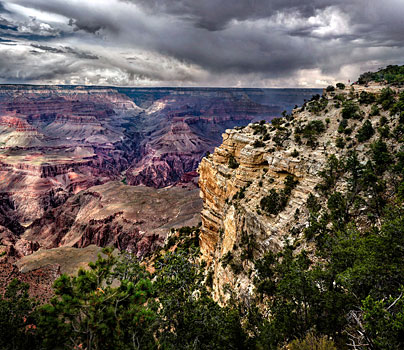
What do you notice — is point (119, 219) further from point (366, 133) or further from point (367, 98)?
point (366, 133)

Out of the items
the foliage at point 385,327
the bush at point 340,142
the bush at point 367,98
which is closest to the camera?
the foliage at point 385,327

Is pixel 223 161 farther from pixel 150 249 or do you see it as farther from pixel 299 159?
pixel 150 249

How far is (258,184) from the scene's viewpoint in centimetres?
3191

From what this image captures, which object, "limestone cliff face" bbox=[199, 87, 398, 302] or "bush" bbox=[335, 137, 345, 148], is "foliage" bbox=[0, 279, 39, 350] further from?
"bush" bbox=[335, 137, 345, 148]

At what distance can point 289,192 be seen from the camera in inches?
1090

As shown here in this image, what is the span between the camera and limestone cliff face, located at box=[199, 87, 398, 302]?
25672 millimetres

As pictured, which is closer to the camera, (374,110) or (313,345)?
(313,345)

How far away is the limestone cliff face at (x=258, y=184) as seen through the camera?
25.7m

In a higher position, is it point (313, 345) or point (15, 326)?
point (313, 345)

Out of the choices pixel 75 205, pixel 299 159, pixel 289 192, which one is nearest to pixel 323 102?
pixel 299 159

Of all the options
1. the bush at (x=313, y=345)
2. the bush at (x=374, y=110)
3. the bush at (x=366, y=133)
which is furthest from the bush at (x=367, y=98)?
the bush at (x=313, y=345)

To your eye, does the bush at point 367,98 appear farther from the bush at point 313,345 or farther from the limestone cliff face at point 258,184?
the bush at point 313,345

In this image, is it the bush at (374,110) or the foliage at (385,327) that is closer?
the foliage at (385,327)

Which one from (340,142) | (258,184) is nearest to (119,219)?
(258,184)
